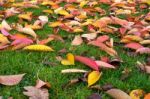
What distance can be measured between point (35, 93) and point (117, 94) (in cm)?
57

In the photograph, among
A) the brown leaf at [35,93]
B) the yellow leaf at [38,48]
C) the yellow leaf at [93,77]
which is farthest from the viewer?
the yellow leaf at [38,48]

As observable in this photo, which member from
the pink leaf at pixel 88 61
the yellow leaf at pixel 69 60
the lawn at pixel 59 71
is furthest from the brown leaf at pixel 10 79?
the pink leaf at pixel 88 61

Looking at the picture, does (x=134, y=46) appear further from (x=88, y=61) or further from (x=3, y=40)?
(x=3, y=40)

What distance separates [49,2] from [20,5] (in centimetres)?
38

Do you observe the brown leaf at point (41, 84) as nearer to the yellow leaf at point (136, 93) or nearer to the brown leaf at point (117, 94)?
the brown leaf at point (117, 94)

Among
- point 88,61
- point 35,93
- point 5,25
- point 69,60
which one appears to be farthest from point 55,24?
point 35,93

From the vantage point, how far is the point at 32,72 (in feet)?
9.11

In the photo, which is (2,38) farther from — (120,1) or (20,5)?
(120,1)

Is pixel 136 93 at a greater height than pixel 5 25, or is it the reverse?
pixel 5 25

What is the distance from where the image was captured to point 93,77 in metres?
2.71

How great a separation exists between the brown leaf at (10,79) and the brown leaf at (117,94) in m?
0.66

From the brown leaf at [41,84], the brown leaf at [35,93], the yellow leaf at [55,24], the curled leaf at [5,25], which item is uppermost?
the curled leaf at [5,25]

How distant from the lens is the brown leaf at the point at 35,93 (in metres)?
2.42

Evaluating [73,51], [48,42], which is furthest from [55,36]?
[73,51]
